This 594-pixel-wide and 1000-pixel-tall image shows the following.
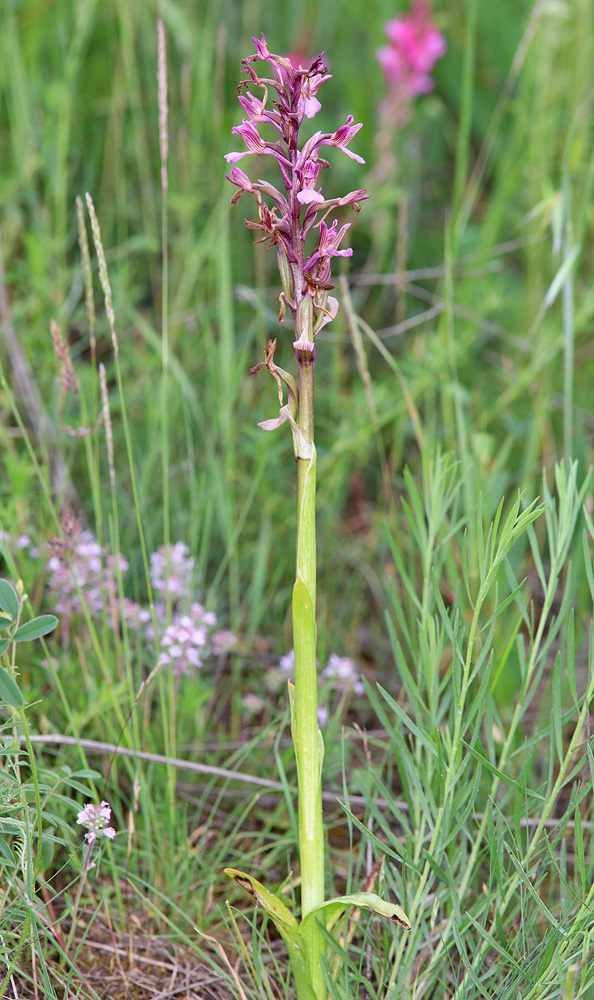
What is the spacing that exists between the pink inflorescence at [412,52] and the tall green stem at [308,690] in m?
2.52

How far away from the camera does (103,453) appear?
2244 millimetres

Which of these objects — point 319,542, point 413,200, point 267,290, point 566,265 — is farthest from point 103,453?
point 413,200

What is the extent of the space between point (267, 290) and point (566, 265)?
113cm

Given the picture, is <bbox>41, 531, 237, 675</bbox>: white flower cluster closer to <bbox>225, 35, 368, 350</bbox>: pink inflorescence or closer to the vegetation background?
the vegetation background

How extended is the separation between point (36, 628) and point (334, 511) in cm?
124

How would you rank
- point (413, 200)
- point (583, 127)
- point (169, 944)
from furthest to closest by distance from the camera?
point (413, 200) → point (583, 127) → point (169, 944)

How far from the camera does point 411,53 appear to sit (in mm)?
3088

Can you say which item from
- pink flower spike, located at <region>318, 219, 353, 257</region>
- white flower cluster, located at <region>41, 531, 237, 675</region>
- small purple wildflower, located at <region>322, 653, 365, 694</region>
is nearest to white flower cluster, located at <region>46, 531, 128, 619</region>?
white flower cluster, located at <region>41, 531, 237, 675</region>

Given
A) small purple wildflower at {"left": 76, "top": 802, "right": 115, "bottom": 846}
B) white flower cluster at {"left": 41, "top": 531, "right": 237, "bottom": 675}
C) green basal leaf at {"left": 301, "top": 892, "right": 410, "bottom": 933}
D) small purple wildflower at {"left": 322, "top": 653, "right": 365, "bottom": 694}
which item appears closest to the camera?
green basal leaf at {"left": 301, "top": 892, "right": 410, "bottom": 933}

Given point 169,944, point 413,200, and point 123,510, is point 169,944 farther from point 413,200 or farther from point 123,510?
point 413,200

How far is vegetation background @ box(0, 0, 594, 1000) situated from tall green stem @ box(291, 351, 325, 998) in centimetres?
9

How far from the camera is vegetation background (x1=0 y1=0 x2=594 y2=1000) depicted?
1.14 metres

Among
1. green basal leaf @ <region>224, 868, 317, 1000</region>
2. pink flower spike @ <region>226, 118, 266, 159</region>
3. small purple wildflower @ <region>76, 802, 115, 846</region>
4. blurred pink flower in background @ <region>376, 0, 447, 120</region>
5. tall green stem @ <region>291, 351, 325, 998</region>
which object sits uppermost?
blurred pink flower in background @ <region>376, 0, 447, 120</region>

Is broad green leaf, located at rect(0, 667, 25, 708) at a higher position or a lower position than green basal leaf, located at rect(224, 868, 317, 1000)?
higher
